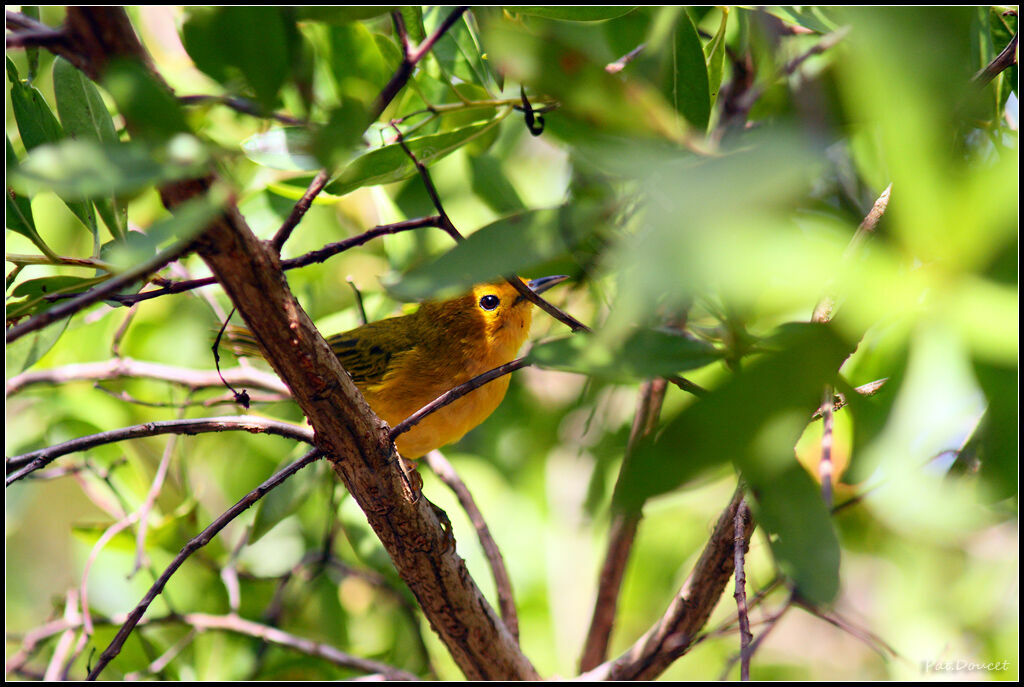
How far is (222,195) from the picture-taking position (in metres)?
0.73

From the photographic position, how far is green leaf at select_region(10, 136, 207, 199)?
2.24 ft

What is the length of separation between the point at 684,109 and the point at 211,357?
2604 mm

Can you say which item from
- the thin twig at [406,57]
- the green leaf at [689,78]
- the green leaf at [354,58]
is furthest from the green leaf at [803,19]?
the green leaf at [354,58]

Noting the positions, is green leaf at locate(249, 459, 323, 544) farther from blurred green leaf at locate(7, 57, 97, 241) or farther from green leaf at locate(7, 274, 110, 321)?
blurred green leaf at locate(7, 57, 97, 241)

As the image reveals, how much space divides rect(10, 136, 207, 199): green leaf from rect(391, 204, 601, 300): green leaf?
24 cm

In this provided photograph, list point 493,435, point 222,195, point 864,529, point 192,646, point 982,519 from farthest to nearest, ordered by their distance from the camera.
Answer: point 493,435, point 864,529, point 192,646, point 982,519, point 222,195

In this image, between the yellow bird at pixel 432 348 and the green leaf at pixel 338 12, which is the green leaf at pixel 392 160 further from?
the yellow bird at pixel 432 348

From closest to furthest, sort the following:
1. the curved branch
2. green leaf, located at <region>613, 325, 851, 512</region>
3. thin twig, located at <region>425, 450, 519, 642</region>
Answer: green leaf, located at <region>613, 325, 851, 512</region>
the curved branch
thin twig, located at <region>425, 450, 519, 642</region>

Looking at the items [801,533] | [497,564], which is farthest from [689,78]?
[497,564]

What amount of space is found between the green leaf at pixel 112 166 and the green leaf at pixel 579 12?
64 centimetres

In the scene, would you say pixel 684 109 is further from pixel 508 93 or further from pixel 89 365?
pixel 89 365

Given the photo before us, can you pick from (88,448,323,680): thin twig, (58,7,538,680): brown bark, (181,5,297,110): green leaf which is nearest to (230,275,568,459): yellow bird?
(58,7,538,680): brown bark

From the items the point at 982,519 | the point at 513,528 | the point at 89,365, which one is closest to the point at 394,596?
the point at 513,528

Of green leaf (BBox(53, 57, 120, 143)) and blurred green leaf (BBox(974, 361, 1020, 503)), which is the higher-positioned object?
green leaf (BBox(53, 57, 120, 143))
